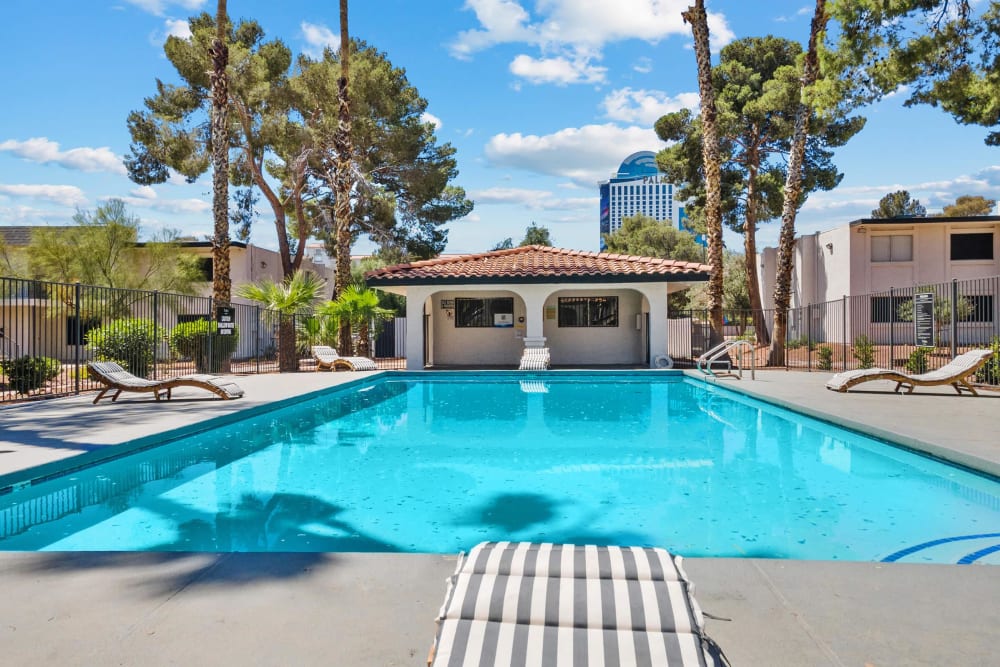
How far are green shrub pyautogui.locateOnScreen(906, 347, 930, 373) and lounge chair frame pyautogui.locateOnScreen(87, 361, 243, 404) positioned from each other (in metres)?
15.7

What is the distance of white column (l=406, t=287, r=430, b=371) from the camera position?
19641 millimetres

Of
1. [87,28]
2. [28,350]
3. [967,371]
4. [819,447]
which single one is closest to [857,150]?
[967,371]

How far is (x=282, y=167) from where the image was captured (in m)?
29.3

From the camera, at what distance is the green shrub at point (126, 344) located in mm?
16016

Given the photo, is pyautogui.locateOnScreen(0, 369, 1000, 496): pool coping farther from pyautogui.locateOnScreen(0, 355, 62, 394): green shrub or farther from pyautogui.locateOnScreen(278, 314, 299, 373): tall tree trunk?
pyautogui.locateOnScreen(278, 314, 299, 373): tall tree trunk

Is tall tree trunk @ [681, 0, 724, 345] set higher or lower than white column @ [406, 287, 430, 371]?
higher

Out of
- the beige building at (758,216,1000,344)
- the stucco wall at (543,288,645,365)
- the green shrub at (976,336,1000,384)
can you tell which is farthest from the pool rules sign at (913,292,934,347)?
the beige building at (758,216,1000,344)

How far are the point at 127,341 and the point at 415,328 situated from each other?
25.3ft

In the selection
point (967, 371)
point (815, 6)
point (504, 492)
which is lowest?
point (504, 492)

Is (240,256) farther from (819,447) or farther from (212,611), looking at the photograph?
(212,611)

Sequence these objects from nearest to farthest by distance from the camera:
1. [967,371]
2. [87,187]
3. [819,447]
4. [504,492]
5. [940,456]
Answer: [504,492]
[940,456]
[819,447]
[967,371]
[87,187]

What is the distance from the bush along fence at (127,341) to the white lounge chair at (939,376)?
14.1 metres

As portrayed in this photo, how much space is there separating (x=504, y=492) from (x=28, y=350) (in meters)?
27.5

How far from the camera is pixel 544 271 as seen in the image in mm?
19188
